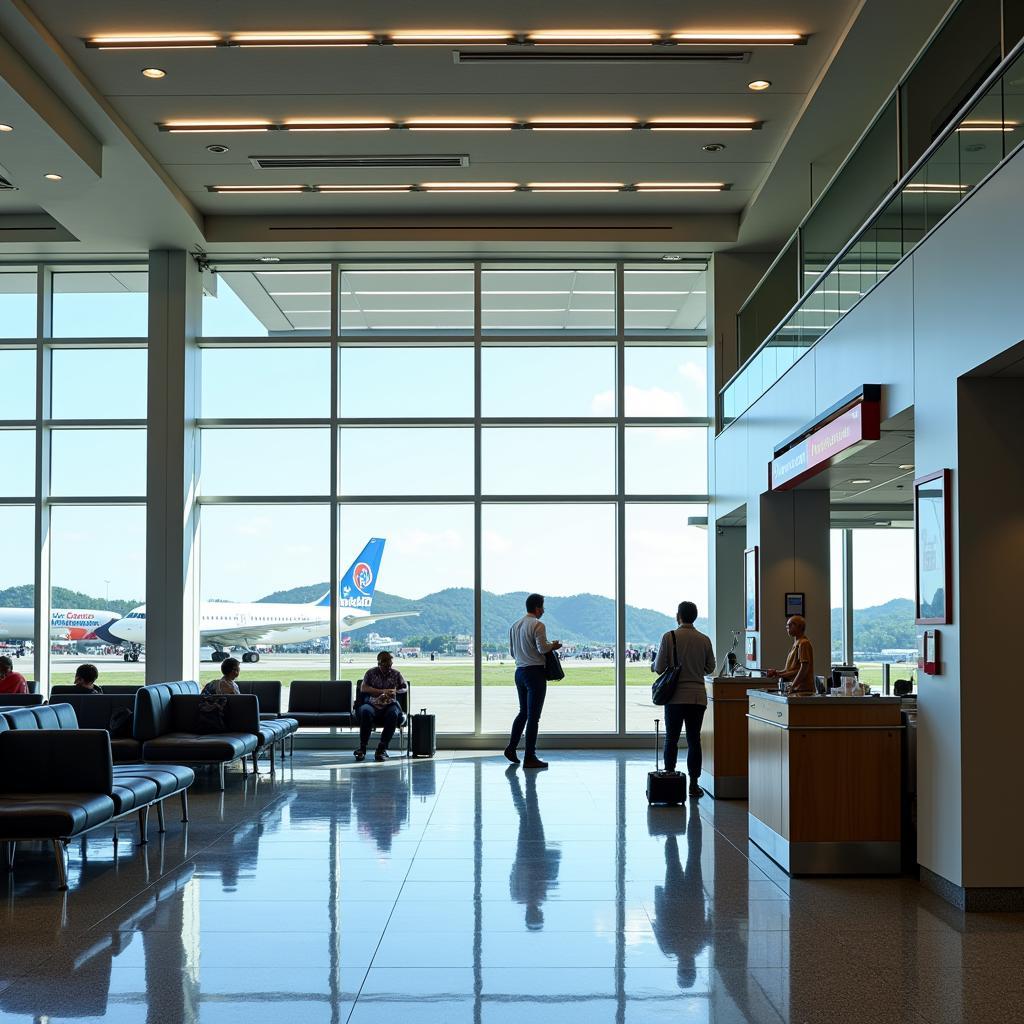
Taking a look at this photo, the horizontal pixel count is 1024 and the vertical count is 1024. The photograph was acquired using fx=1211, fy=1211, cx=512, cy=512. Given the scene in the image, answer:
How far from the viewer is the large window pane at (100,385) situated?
14734mm

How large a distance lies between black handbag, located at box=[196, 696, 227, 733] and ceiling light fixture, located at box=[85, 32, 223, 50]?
5.66 metres

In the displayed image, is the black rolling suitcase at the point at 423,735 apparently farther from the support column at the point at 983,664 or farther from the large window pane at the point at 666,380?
the support column at the point at 983,664

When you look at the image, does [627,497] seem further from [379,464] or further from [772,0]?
[772,0]

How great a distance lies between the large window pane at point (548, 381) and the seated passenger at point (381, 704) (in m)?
3.46

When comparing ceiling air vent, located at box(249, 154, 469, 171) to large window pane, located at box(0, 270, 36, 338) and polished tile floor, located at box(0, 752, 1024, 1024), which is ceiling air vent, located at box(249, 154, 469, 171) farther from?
polished tile floor, located at box(0, 752, 1024, 1024)

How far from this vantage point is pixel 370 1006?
15.1ft

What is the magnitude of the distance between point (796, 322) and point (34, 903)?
23.6 feet

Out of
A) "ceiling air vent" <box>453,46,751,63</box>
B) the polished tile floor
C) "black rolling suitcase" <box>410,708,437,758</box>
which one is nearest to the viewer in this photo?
the polished tile floor

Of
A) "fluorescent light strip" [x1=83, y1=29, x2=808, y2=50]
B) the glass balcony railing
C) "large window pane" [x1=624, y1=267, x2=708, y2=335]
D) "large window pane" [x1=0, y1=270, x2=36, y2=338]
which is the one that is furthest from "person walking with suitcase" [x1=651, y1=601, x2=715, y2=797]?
"large window pane" [x1=0, y1=270, x2=36, y2=338]

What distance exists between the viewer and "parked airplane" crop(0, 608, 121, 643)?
14672 mm

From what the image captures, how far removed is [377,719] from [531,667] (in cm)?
202

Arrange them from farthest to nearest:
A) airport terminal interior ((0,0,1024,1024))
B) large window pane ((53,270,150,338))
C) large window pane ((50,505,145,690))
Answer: large window pane ((53,270,150,338)), large window pane ((50,505,145,690)), airport terminal interior ((0,0,1024,1024))

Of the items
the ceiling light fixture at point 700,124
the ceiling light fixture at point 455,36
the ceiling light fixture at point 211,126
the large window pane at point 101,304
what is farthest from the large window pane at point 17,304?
the ceiling light fixture at point 700,124

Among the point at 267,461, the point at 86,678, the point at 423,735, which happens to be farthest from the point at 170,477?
the point at 423,735
